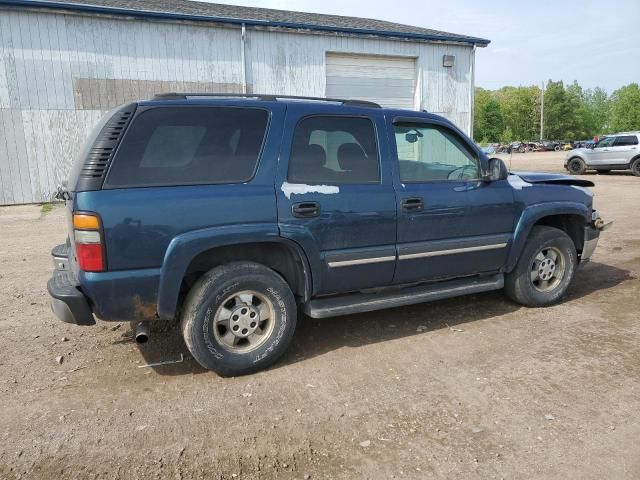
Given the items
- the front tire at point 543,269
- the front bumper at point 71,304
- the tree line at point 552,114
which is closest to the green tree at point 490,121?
the tree line at point 552,114

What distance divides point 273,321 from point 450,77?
48.4ft

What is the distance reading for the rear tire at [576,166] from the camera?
72.5 feet

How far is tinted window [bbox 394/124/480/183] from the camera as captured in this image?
4238 mm

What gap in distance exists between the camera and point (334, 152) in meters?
3.98

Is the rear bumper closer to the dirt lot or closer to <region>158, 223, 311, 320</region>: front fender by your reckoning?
the dirt lot

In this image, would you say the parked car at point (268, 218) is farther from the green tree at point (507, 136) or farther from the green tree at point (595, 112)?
the green tree at point (595, 112)

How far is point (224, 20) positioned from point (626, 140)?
16860 millimetres

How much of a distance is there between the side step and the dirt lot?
35 cm

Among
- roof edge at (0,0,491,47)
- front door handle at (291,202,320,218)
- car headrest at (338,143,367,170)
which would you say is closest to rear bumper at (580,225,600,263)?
car headrest at (338,143,367,170)

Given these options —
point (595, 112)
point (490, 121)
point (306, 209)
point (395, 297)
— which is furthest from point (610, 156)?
point (595, 112)

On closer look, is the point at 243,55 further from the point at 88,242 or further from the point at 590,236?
the point at 88,242

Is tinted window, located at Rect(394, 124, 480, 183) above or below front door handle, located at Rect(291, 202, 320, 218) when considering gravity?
above

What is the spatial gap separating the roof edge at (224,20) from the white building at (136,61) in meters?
0.03

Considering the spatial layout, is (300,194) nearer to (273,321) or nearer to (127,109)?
(273,321)
